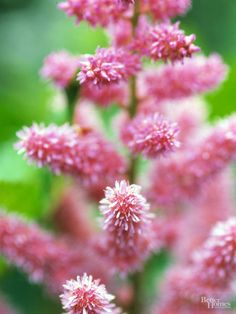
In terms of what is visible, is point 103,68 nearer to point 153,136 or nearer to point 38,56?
point 153,136

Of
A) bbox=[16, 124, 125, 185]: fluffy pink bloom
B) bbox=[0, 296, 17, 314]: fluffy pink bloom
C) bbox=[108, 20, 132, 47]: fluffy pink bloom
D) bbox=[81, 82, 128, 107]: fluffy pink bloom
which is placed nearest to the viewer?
bbox=[16, 124, 125, 185]: fluffy pink bloom

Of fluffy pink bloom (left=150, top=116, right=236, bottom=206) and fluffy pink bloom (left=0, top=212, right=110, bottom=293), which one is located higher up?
fluffy pink bloom (left=150, top=116, right=236, bottom=206)

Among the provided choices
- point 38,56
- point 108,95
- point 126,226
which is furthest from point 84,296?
point 38,56

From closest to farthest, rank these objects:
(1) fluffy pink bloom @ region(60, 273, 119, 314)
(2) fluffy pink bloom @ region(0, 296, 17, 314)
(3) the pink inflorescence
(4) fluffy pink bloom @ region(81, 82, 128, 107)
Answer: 1. (1) fluffy pink bloom @ region(60, 273, 119, 314)
2. (3) the pink inflorescence
3. (4) fluffy pink bloom @ region(81, 82, 128, 107)
4. (2) fluffy pink bloom @ region(0, 296, 17, 314)

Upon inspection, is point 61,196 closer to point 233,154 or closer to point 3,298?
point 3,298

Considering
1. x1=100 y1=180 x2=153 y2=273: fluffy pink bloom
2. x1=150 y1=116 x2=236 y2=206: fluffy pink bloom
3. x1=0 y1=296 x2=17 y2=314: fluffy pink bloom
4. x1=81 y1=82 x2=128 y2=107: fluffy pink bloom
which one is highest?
x1=81 y1=82 x2=128 y2=107: fluffy pink bloom

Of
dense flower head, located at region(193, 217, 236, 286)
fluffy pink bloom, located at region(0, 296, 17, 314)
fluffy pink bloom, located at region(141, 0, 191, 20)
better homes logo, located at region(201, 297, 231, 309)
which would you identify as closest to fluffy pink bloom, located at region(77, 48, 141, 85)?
fluffy pink bloom, located at region(141, 0, 191, 20)

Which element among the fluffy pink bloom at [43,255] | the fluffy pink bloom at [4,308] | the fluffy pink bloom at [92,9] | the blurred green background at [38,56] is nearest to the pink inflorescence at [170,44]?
the fluffy pink bloom at [92,9]

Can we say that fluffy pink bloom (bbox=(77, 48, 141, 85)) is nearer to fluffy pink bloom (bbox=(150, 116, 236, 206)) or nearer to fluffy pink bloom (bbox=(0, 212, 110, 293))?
fluffy pink bloom (bbox=(150, 116, 236, 206))
